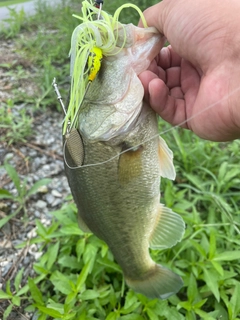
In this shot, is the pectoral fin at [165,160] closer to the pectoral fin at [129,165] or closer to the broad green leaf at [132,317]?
Result: the pectoral fin at [129,165]

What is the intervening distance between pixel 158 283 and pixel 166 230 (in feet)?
0.94

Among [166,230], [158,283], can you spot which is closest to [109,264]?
[158,283]

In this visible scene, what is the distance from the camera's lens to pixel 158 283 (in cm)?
184

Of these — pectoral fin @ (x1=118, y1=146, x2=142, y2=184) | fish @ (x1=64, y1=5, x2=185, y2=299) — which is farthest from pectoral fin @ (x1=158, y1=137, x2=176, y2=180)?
pectoral fin @ (x1=118, y1=146, x2=142, y2=184)

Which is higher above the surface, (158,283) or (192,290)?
(158,283)

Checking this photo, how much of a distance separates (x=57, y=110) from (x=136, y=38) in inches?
105

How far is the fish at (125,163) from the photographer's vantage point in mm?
1408

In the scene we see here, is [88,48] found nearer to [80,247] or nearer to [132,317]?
[80,247]

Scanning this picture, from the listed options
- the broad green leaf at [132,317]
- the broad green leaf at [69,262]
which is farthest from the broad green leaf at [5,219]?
the broad green leaf at [132,317]

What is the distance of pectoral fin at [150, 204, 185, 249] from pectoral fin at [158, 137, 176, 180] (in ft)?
0.79

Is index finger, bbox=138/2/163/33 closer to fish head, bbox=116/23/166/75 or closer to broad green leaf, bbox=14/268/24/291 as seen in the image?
fish head, bbox=116/23/166/75

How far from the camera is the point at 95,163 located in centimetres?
150

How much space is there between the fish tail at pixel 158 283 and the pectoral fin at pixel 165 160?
54 centimetres

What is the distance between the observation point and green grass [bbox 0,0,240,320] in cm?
196
